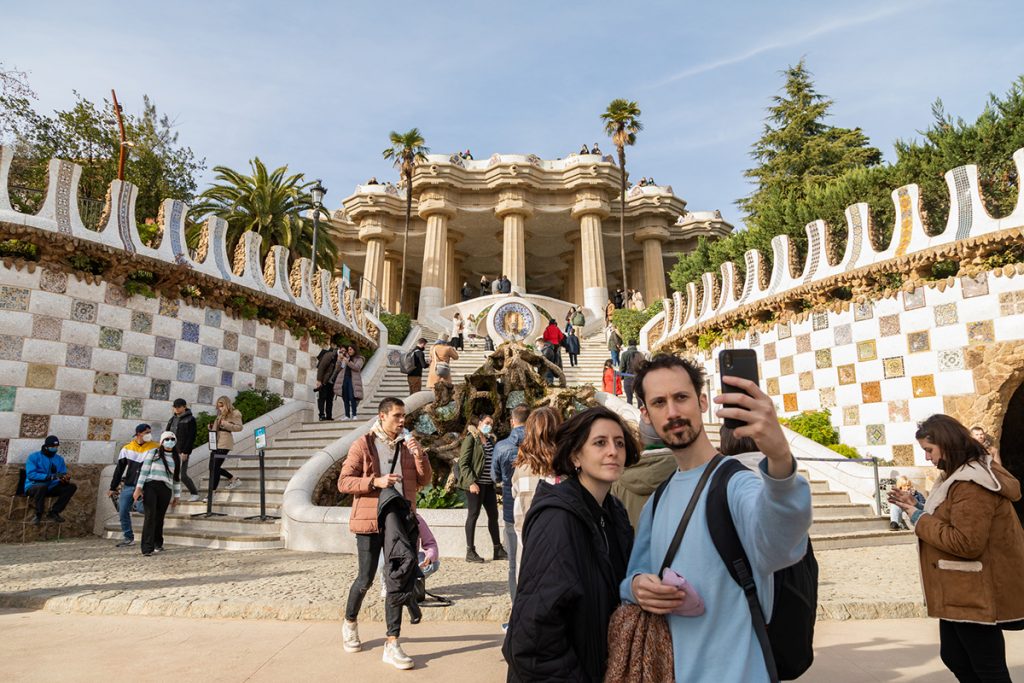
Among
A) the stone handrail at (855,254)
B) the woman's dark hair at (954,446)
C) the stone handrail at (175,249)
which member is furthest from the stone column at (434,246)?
the woman's dark hair at (954,446)

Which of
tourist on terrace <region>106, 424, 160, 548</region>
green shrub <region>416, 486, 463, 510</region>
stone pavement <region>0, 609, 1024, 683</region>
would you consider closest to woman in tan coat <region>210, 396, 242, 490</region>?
tourist on terrace <region>106, 424, 160, 548</region>

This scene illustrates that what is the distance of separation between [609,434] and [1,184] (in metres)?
11.3

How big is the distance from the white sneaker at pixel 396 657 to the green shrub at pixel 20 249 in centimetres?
934

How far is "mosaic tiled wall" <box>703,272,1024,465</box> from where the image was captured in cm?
979

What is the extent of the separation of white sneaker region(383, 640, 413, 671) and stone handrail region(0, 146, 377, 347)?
30.5 ft

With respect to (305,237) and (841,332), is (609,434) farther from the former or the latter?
(305,237)

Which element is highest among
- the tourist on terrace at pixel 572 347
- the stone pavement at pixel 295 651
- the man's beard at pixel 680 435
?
the tourist on terrace at pixel 572 347

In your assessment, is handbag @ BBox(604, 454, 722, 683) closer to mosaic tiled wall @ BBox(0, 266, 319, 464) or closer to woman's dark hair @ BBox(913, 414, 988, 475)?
woman's dark hair @ BBox(913, 414, 988, 475)

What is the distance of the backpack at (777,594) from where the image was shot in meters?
1.61

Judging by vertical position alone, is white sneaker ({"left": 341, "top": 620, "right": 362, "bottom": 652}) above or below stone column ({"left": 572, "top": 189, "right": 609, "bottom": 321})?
below

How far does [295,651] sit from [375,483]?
1.34 m

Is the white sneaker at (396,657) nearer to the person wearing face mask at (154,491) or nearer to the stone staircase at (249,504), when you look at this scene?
the stone staircase at (249,504)

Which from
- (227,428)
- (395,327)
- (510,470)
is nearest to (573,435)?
(510,470)

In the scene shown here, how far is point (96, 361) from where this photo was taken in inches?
405
